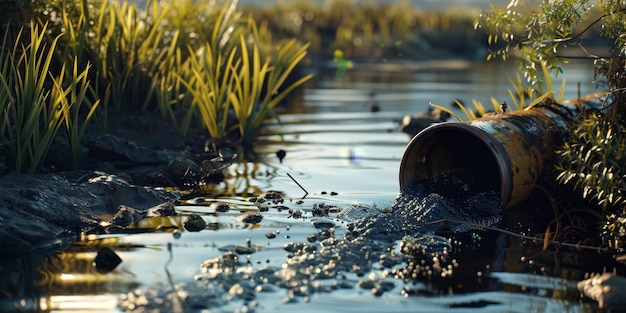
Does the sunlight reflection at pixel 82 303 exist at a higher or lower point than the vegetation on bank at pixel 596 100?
lower

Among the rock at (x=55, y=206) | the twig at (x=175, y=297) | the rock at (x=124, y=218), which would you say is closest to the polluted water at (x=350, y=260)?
the twig at (x=175, y=297)

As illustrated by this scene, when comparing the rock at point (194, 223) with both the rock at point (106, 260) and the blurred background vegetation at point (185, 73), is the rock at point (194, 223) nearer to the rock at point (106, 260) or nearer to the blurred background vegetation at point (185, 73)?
the rock at point (106, 260)

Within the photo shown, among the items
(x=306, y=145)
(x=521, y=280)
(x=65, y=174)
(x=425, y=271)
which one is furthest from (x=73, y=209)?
(x=306, y=145)

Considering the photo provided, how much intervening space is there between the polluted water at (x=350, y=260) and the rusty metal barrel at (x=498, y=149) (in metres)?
0.19

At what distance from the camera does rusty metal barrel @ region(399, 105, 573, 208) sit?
5.25m

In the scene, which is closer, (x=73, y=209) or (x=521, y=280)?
(x=521, y=280)

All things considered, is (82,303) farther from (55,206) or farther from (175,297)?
(55,206)

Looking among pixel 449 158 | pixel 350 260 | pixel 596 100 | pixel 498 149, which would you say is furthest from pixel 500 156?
pixel 350 260

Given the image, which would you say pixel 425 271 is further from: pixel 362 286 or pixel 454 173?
pixel 454 173

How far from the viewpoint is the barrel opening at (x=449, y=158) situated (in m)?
5.66

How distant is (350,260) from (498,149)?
58.8 inches

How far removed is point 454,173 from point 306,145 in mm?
2598

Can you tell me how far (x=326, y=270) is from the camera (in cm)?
397

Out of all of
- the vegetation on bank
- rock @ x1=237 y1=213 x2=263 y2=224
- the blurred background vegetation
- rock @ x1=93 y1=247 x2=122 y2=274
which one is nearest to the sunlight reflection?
rock @ x1=93 y1=247 x2=122 y2=274
